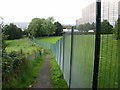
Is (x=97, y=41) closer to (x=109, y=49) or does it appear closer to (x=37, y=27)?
(x=109, y=49)

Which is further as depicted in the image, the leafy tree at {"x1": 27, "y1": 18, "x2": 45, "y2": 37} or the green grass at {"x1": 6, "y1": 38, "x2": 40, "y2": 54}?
the leafy tree at {"x1": 27, "y1": 18, "x2": 45, "y2": 37}

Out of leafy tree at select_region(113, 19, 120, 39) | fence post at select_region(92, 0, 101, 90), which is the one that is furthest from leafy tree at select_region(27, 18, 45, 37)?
leafy tree at select_region(113, 19, 120, 39)

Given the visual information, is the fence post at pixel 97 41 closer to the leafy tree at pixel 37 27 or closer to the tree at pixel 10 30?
the tree at pixel 10 30

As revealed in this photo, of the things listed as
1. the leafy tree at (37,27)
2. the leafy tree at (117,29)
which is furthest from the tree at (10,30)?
the leafy tree at (37,27)

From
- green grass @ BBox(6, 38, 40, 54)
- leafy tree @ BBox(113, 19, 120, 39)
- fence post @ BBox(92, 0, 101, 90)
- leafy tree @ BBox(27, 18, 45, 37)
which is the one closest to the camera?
leafy tree @ BBox(113, 19, 120, 39)

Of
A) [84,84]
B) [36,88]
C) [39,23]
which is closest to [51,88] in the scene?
[36,88]

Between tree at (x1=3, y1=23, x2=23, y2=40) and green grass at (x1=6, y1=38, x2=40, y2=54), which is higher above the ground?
tree at (x1=3, y1=23, x2=23, y2=40)

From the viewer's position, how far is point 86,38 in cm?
233

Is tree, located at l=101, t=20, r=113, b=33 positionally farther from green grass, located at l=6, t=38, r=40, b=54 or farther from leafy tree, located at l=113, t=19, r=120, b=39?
green grass, located at l=6, t=38, r=40, b=54

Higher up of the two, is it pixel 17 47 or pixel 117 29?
pixel 117 29

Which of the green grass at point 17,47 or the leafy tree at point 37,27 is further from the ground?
the leafy tree at point 37,27

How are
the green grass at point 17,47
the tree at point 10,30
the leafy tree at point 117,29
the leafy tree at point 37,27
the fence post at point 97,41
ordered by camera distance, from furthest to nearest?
the leafy tree at point 37,27 → the green grass at point 17,47 → the tree at point 10,30 → the fence post at point 97,41 → the leafy tree at point 117,29

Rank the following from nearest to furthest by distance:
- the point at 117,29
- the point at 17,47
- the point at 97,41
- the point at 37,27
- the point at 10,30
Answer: the point at 117,29 → the point at 97,41 → the point at 17,47 → the point at 10,30 → the point at 37,27

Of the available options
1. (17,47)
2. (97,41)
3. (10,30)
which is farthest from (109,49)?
(10,30)
